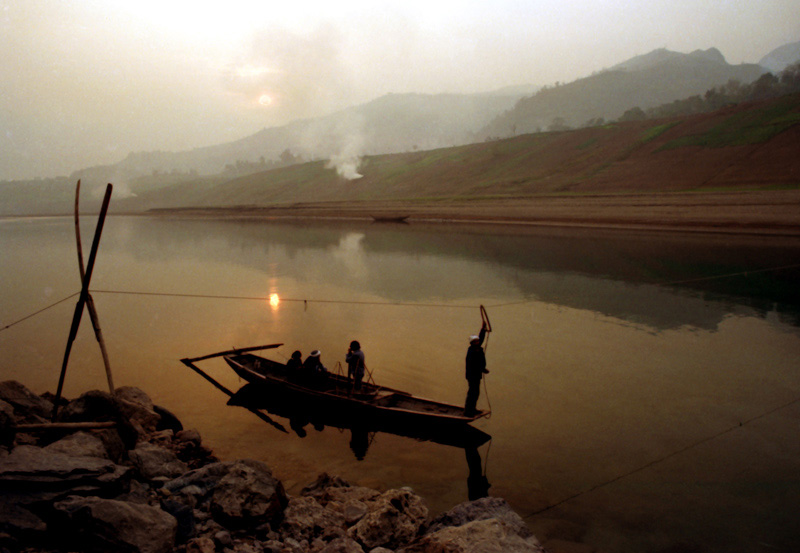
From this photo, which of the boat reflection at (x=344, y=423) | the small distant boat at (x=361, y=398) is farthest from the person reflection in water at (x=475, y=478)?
the small distant boat at (x=361, y=398)

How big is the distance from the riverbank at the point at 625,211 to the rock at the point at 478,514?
4750 centimetres

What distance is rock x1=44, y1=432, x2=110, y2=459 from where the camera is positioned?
297 inches

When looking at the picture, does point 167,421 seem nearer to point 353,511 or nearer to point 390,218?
point 353,511

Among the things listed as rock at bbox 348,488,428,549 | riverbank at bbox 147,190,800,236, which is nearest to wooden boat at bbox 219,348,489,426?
rock at bbox 348,488,428,549

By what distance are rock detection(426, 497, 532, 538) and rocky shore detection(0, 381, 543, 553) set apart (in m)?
0.01

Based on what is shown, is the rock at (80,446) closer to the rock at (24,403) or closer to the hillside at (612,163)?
the rock at (24,403)

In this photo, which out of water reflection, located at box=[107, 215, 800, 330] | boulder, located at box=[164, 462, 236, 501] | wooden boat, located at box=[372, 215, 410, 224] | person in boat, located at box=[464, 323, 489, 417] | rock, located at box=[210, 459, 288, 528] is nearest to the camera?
rock, located at box=[210, 459, 288, 528]

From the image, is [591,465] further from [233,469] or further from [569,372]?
[233,469]

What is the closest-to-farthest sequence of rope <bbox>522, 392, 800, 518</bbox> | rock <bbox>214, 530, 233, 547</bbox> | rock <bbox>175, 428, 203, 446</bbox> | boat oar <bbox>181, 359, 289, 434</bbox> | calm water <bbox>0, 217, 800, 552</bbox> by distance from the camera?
rock <bbox>214, 530, 233, 547</bbox> → rope <bbox>522, 392, 800, 518</bbox> → calm water <bbox>0, 217, 800, 552</bbox> → rock <bbox>175, 428, 203, 446</bbox> → boat oar <bbox>181, 359, 289, 434</bbox>

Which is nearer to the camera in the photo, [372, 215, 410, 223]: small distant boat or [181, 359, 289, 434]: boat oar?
[181, 359, 289, 434]: boat oar

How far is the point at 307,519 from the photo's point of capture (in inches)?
286

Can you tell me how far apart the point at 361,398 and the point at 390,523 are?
15.8ft

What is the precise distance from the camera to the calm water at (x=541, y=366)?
352 inches

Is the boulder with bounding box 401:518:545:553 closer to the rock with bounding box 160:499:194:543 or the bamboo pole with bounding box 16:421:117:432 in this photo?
the rock with bounding box 160:499:194:543
